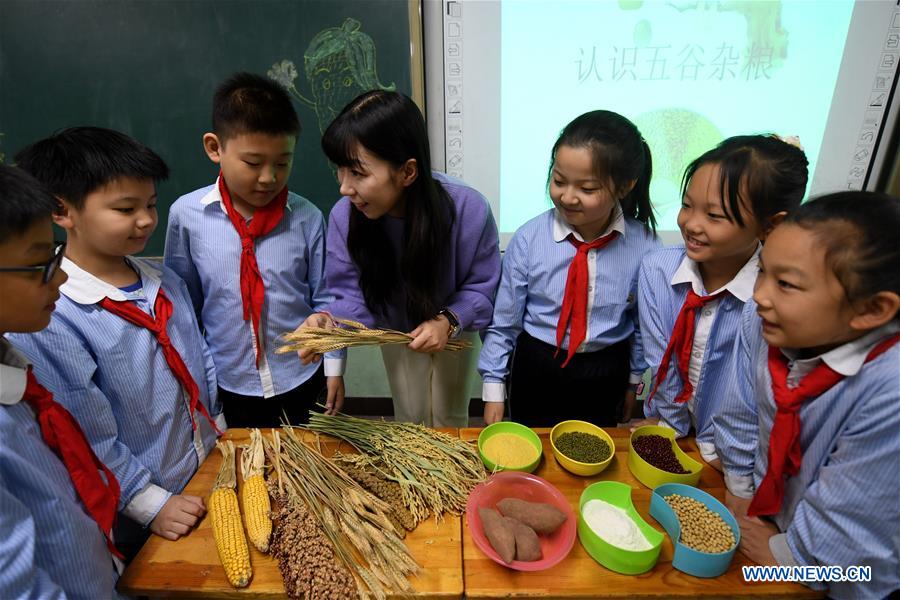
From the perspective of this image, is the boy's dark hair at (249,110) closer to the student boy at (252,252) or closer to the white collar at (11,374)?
the student boy at (252,252)

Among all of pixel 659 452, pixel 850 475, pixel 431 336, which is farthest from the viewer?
A: pixel 431 336

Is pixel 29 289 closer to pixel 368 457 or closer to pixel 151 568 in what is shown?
pixel 151 568

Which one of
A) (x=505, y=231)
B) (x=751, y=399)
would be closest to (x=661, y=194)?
(x=505, y=231)

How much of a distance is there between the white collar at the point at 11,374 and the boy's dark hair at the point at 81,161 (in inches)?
20.7

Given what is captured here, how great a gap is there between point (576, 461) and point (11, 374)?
1.45m

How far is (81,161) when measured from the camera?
1.31 m

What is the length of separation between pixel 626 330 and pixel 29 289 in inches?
77.6

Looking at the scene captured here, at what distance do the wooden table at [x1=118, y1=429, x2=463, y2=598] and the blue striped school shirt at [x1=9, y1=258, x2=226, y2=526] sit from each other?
17 cm

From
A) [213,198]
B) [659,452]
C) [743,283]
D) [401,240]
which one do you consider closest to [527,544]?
[659,452]

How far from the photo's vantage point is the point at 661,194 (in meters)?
2.95

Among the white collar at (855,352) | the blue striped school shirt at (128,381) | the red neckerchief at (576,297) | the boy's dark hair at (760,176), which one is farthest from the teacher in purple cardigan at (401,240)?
the white collar at (855,352)

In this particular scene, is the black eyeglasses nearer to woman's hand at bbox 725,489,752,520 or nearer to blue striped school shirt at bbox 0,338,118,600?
blue striped school shirt at bbox 0,338,118,600

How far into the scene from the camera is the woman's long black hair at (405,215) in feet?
5.14

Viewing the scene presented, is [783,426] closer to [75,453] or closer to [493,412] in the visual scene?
[493,412]
